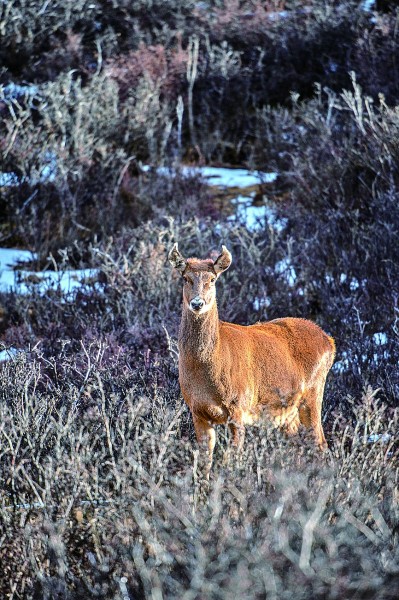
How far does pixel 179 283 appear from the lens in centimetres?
884

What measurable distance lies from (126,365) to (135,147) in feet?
19.4

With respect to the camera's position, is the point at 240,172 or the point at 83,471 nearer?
the point at 83,471

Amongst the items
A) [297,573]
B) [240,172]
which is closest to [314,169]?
[240,172]

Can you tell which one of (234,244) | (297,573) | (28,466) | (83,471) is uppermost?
(297,573)

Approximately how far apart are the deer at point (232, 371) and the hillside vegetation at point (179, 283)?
0.16 meters

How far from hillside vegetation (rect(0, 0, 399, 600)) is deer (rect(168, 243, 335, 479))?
161 mm

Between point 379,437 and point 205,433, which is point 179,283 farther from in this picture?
point 379,437

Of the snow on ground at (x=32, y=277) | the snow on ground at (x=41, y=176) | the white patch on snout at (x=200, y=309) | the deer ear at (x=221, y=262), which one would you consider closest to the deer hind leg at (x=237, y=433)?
the white patch on snout at (x=200, y=309)

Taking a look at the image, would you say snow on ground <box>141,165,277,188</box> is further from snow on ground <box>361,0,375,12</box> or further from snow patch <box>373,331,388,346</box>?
snow patch <box>373,331,388,346</box>

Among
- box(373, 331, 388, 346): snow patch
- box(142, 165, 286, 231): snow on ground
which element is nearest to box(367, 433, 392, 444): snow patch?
box(373, 331, 388, 346): snow patch

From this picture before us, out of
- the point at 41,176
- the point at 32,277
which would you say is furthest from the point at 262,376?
the point at 41,176

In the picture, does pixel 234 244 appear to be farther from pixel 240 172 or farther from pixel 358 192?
pixel 240 172

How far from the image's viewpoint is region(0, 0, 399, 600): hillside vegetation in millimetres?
3566

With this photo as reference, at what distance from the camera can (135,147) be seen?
39.5ft
